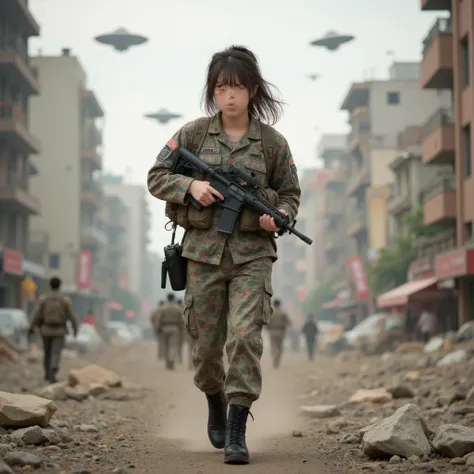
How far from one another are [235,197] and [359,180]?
72427 mm

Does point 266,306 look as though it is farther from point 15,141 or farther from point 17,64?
point 15,141

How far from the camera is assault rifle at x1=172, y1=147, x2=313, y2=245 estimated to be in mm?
6570

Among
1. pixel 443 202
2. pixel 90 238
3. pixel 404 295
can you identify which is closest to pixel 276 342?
pixel 443 202

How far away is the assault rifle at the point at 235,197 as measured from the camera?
6.57m

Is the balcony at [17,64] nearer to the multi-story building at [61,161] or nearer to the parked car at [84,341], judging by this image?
the parked car at [84,341]

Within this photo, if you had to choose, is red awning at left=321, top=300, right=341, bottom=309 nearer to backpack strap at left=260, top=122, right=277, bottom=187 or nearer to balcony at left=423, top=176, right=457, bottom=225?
balcony at left=423, top=176, right=457, bottom=225

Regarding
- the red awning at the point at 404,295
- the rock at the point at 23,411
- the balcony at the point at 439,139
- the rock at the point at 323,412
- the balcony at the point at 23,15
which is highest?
the balcony at the point at 23,15

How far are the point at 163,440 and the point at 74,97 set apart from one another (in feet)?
243

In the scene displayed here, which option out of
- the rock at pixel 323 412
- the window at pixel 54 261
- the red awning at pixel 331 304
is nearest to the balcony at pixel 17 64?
the window at pixel 54 261

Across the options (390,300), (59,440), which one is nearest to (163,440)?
(59,440)

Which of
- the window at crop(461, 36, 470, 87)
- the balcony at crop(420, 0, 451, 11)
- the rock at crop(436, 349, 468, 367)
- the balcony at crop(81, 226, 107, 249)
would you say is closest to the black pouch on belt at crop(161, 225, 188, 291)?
the rock at crop(436, 349, 468, 367)

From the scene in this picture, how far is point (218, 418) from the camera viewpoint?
7.10 metres

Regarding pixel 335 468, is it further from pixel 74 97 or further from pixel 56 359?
pixel 74 97

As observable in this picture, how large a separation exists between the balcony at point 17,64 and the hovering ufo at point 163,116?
3801cm
